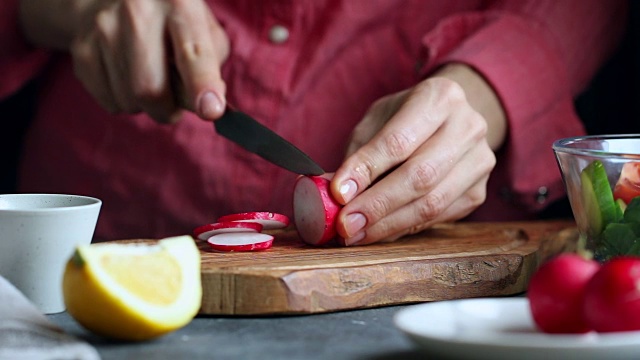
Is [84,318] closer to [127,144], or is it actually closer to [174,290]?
[174,290]

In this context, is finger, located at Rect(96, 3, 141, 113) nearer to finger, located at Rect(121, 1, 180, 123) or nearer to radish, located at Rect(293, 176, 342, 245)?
finger, located at Rect(121, 1, 180, 123)

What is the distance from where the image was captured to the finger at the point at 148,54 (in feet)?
4.70

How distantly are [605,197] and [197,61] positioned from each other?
63 centimetres

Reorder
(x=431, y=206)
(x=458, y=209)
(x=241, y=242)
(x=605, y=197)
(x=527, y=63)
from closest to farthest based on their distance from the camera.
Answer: (x=605, y=197)
(x=241, y=242)
(x=431, y=206)
(x=458, y=209)
(x=527, y=63)

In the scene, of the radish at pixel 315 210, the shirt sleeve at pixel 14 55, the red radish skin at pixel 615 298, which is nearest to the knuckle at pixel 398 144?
the radish at pixel 315 210

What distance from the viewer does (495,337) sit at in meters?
0.81

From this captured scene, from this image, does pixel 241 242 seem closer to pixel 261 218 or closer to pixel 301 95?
pixel 261 218

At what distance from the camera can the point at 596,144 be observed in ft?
4.33

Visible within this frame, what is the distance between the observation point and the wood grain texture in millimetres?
1117

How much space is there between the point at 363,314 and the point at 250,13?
31.7 inches

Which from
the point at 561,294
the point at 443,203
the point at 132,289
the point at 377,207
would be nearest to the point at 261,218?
the point at 377,207

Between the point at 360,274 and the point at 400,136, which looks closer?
the point at 360,274

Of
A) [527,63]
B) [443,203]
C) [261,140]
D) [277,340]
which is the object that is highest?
[527,63]

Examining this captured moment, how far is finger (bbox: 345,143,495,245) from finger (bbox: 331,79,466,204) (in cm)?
7
